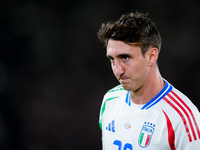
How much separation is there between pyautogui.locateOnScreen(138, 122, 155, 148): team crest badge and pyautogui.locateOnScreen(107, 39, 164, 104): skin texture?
0.69 feet

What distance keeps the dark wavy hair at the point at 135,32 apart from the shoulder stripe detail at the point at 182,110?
14.7 inches

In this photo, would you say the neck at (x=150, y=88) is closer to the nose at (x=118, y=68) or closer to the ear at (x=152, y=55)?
the ear at (x=152, y=55)

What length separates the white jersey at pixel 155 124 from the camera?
5.14ft

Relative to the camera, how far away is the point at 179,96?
5.64ft

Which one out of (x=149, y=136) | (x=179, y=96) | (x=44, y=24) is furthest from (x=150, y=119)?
(x=44, y=24)

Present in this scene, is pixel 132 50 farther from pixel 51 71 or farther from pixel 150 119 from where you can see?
pixel 51 71

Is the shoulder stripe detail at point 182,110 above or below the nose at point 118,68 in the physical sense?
below

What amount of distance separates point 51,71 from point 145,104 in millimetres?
2963

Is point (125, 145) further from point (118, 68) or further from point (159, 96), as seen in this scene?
point (118, 68)

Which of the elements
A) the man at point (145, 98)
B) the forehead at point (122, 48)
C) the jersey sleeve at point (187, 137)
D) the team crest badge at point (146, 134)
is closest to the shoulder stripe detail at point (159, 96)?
the man at point (145, 98)

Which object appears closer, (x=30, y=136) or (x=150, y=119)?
(x=150, y=119)

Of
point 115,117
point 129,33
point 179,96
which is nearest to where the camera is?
point 129,33

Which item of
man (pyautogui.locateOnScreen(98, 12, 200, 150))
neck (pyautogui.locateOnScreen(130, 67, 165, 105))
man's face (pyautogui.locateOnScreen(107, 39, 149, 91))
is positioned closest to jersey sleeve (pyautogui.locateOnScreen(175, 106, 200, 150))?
man (pyautogui.locateOnScreen(98, 12, 200, 150))

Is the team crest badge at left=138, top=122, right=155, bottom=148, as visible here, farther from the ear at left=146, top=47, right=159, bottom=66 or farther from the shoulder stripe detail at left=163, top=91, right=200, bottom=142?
the ear at left=146, top=47, right=159, bottom=66
